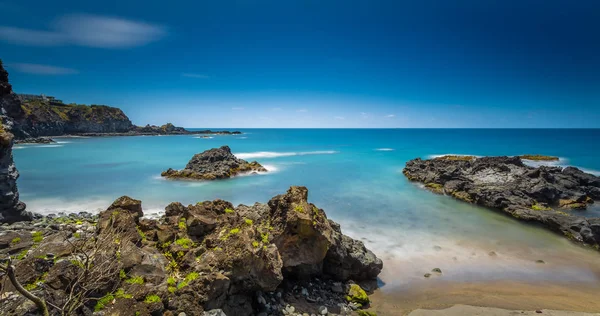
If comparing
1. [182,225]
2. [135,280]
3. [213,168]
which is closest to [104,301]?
[135,280]

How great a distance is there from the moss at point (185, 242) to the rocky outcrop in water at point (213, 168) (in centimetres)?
2427

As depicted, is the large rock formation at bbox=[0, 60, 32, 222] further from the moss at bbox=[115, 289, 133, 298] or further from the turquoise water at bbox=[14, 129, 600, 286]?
the moss at bbox=[115, 289, 133, 298]

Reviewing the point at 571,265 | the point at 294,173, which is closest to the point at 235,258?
the point at 571,265

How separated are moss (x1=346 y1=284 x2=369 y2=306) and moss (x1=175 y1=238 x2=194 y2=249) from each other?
5.35 m

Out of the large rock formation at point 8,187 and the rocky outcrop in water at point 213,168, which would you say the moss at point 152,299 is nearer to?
the large rock formation at point 8,187

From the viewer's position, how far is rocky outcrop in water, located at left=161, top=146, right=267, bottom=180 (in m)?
32.5

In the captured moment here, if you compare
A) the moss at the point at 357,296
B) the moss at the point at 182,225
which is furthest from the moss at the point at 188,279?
the moss at the point at 357,296

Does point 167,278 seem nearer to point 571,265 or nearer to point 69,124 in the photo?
point 571,265

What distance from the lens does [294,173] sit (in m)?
38.9

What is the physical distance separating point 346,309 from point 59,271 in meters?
7.43

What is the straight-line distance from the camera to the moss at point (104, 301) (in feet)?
17.6

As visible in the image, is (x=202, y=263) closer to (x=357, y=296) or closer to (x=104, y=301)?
(x=104, y=301)

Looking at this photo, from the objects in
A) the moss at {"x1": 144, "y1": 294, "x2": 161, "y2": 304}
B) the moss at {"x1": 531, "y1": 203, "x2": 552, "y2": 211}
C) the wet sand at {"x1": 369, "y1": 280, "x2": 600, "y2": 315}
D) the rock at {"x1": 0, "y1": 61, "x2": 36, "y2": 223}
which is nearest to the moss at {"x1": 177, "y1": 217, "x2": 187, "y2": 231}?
the moss at {"x1": 144, "y1": 294, "x2": 161, "y2": 304}

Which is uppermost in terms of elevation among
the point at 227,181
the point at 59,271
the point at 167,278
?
A: the point at 59,271
